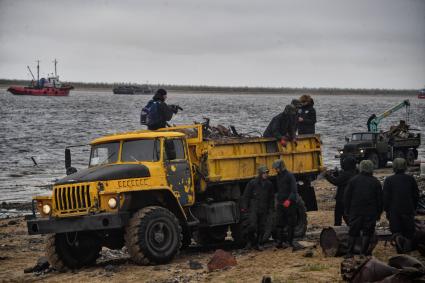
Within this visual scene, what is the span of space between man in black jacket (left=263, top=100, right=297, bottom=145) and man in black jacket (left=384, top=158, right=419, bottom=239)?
4.27 m

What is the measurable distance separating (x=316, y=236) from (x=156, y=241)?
13.8ft

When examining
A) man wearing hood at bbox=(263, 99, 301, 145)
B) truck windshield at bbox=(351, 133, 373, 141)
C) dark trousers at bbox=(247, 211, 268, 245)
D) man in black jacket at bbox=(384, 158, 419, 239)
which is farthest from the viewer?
truck windshield at bbox=(351, 133, 373, 141)

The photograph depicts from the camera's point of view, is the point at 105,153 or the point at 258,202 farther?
the point at 258,202

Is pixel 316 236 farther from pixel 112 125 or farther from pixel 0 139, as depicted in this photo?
pixel 112 125

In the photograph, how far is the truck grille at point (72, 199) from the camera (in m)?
14.1

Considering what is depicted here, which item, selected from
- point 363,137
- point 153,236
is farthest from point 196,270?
point 363,137

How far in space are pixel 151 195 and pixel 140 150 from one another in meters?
0.92

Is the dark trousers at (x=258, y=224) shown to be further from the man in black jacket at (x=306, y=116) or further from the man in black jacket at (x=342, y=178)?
the man in black jacket at (x=306, y=116)

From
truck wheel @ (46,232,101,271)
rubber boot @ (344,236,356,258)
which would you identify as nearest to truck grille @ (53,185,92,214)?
truck wheel @ (46,232,101,271)

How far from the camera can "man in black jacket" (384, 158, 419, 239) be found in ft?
42.5

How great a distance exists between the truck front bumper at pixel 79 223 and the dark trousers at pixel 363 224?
3.91m

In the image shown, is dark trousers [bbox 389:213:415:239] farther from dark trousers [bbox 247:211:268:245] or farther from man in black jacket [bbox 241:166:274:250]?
dark trousers [bbox 247:211:268:245]

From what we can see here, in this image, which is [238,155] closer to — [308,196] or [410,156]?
[308,196]

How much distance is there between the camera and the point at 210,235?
17234mm
